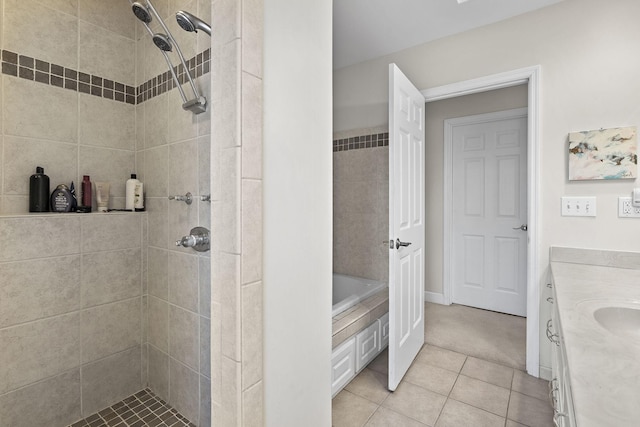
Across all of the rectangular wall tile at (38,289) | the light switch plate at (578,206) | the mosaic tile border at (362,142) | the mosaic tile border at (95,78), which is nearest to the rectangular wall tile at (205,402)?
the rectangular wall tile at (38,289)

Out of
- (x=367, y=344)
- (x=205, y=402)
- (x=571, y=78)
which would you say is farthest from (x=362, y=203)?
(x=205, y=402)

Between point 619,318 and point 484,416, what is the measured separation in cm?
101

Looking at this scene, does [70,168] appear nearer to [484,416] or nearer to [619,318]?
[619,318]

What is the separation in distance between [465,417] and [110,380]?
6.48ft

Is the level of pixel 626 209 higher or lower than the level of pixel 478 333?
higher

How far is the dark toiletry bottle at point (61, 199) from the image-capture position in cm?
154

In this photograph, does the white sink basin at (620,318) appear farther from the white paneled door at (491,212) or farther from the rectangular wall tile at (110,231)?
the white paneled door at (491,212)

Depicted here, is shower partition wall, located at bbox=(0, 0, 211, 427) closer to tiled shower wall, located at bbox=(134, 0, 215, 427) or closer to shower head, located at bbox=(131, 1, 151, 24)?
tiled shower wall, located at bbox=(134, 0, 215, 427)

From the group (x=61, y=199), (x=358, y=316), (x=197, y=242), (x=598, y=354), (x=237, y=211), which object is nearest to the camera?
(x=598, y=354)

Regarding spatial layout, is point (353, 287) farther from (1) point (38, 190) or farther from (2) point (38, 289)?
(1) point (38, 190)

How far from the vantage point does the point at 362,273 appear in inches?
110

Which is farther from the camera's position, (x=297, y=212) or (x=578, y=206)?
(x=578, y=206)

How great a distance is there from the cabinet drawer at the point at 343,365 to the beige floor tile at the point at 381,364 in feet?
0.76

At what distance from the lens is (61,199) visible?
1555 mm
